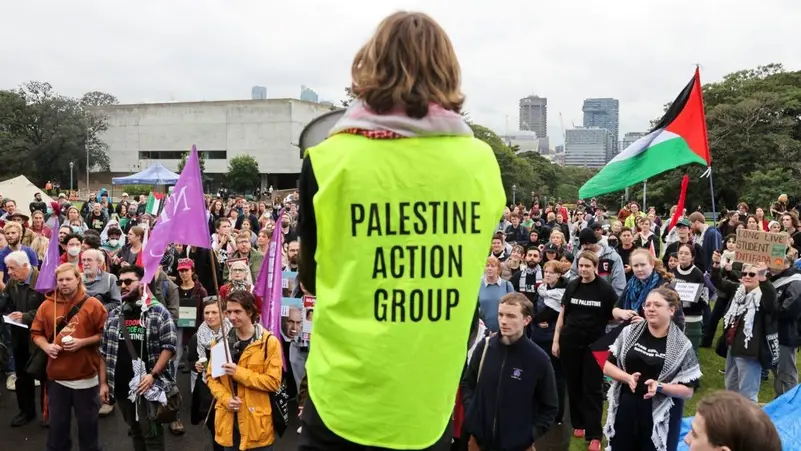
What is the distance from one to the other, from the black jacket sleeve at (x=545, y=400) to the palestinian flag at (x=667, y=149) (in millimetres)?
4273

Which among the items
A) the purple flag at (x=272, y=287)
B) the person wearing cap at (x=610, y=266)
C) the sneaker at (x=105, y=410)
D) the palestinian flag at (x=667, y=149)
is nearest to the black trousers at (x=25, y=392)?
the sneaker at (x=105, y=410)

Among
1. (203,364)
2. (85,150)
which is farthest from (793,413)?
(85,150)

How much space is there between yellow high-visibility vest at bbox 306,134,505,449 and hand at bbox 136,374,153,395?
4.01 meters

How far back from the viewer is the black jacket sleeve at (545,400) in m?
4.54

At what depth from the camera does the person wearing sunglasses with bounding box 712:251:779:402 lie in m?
6.57

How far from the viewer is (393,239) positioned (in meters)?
1.74

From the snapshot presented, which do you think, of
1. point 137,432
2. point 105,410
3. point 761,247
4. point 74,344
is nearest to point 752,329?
point 761,247

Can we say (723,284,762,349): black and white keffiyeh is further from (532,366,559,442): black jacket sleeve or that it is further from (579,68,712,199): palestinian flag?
(532,366,559,442): black jacket sleeve

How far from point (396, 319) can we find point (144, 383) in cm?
428

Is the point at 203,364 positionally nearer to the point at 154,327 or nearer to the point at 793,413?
the point at 154,327

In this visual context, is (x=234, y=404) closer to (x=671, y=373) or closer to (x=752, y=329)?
(x=671, y=373)

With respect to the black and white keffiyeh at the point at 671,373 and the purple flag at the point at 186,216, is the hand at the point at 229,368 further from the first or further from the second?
the black and white keffiyeh at the point at 671,373

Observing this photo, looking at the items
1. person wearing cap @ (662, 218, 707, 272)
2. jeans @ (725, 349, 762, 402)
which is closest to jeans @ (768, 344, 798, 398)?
jeans @ (725, 349, 762, 402)

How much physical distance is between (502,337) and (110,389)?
330 cm
